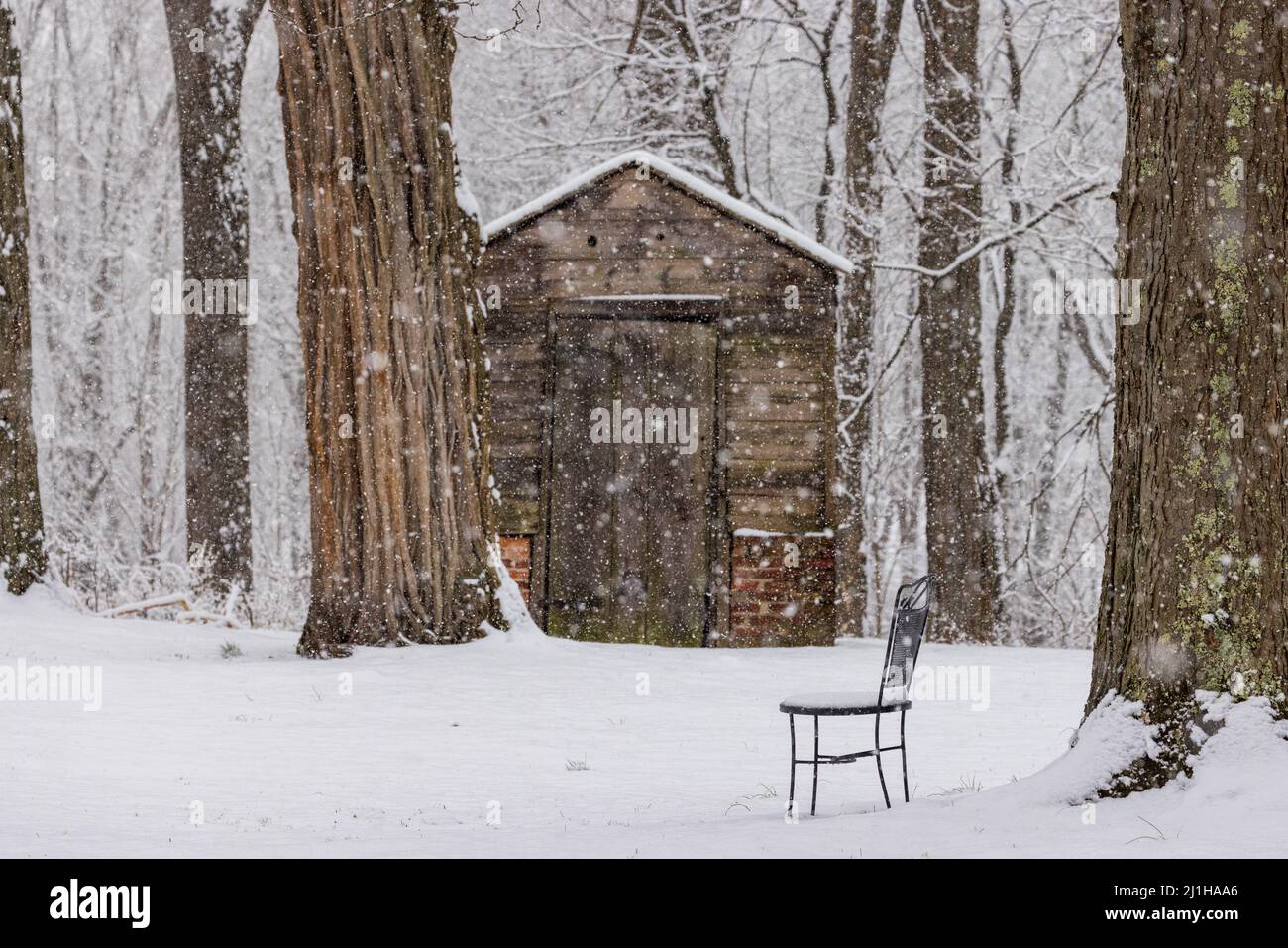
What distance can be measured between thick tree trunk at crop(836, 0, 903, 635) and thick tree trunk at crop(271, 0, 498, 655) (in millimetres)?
7323

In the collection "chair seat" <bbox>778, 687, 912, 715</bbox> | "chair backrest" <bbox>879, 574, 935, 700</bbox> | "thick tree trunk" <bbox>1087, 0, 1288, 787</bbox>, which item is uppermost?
"thick tree trunk" <bbox>1087, 0, 1288, 787</bbox>

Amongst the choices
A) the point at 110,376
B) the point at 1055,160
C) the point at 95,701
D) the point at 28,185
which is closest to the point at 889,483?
the point at 1055,160

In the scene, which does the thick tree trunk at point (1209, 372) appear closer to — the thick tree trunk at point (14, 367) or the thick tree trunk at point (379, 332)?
the thick tree trunk at point (379, 332)

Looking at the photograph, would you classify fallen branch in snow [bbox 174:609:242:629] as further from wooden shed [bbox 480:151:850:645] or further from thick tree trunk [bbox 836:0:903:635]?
thick tree trunk [bbox 836:0:903:635]

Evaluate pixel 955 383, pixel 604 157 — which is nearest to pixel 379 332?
pixel 955 383

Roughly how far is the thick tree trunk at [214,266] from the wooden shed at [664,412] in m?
3.52

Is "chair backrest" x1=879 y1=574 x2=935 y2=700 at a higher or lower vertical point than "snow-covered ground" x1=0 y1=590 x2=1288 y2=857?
higher

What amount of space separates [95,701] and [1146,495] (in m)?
6.79

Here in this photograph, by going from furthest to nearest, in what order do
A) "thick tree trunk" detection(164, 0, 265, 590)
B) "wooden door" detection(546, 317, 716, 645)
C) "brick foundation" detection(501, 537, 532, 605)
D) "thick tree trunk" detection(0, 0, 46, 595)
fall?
1. "thick tree trunk" detection(164, 0, 265, 590)
2. "brick foundation" detection(501, 537, 532, 605)
3. "wooden door" detection(546, 317, 716, 645)
4. "thick tree trunk" detection(0, 0, 46, 595)

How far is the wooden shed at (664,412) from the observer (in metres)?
14.4

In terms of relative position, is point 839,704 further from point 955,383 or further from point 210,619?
point 955,383

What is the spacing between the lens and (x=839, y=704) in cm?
645

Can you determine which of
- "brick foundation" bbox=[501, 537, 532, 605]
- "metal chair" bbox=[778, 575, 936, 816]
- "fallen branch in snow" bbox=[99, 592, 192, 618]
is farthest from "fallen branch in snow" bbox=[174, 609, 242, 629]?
"metal chair" bbox=[778, 575, 936, 816]

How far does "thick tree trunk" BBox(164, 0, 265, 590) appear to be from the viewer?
16656 mm
